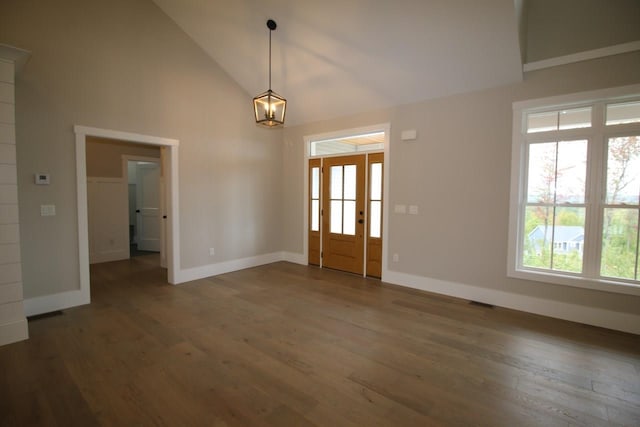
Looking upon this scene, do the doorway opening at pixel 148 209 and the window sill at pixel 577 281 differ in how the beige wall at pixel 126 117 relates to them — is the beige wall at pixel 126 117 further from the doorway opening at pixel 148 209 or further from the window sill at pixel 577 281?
the window sill at pixel 577 281

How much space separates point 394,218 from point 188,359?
343cm

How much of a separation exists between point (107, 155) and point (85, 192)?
9.98 feet

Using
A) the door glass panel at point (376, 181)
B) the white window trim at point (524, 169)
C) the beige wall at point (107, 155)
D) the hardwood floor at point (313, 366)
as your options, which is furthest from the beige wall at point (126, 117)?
the white window trim at point (524, 169)

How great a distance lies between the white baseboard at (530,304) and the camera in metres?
3.16

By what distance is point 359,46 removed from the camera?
392 cm

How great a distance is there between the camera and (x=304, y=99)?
5277mm

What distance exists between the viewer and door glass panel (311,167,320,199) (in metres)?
5.82

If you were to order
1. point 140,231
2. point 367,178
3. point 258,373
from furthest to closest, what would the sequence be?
point 140,231
point 367,178
point 258,373

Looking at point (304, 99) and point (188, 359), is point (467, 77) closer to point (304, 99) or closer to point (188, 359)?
point (304, 99)

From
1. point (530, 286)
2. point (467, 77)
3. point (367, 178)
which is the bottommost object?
point (530, 286)

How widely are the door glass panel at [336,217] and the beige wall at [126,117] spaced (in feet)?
4.70

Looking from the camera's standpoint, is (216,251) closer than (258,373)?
No

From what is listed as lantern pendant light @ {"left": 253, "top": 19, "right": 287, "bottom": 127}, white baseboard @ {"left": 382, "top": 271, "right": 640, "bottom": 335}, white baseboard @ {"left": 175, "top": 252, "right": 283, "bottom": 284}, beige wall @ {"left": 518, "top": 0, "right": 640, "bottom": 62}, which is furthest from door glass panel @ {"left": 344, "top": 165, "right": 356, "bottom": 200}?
beige wall @ {"left": 518, "top": 0, "right": 640, "bottom": 62}

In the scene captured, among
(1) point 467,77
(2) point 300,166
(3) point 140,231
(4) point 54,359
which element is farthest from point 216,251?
(1) point 467,77
